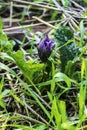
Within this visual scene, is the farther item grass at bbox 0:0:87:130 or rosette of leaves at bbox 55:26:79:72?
rosette of leaves at bbox 55:26:79:72

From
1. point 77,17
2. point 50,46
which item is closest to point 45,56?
point 50,46

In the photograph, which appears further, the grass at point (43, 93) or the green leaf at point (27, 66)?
the green leaf at point (27, 66)

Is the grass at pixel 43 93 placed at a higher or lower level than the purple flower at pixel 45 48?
lower

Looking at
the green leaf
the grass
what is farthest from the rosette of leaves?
the green leaf

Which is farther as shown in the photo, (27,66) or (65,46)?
(65,46)

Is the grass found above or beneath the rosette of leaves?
beneath

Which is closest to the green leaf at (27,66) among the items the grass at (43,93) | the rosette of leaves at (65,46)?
the grass at (43,93)

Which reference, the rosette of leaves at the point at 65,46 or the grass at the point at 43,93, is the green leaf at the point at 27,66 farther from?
the rosette of leaves at the point at 65,46

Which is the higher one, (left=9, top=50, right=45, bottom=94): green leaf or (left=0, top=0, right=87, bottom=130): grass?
(left=9, top=50, right=45, bottom=94): green leaf

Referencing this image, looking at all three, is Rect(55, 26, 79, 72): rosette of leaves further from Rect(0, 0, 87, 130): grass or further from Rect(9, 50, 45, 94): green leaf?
Rect(9, 50, 45, 94): green leaf
